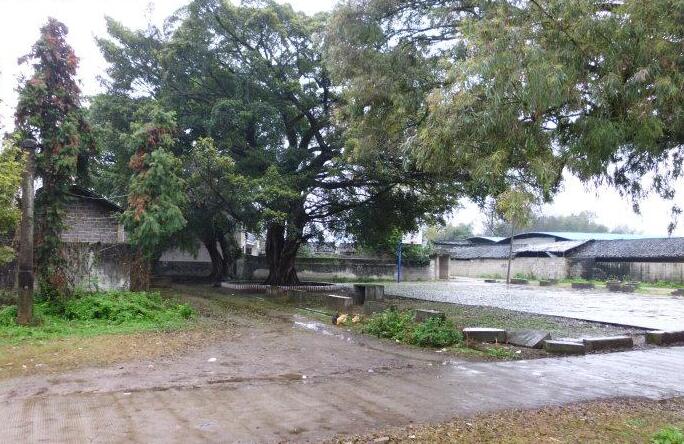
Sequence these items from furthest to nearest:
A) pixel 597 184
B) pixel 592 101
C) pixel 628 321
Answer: pixel 628 321
pixel 597 184
pixel 592 101

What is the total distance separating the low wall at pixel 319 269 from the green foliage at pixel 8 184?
21.5m

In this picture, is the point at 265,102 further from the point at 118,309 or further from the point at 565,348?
the point at 565,348

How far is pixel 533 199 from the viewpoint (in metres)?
6.82

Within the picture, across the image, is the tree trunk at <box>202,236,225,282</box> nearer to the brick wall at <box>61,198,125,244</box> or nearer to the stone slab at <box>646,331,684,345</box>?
the brick wall at <box>61,198,125,244</box>

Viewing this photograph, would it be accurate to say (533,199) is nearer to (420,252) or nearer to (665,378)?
(665,378)

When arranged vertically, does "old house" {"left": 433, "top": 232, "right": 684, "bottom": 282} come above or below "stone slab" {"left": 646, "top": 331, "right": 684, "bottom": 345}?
above

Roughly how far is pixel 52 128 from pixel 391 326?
9.14m

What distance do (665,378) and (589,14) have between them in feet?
18.3

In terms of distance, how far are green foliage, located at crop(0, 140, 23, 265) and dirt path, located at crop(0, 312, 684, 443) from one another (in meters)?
4.74

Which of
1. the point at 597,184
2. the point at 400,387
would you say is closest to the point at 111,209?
the point at 400,387

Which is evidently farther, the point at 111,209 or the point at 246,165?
the point at 246,165

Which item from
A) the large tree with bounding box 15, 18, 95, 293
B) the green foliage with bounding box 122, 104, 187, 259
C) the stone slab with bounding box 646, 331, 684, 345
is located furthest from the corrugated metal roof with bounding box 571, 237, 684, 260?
the large tree with bounding box 15, 18, 95, 293

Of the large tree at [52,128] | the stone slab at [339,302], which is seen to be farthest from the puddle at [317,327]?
the large tree at [52,128]

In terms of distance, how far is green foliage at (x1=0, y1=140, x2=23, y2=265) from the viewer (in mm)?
10406
